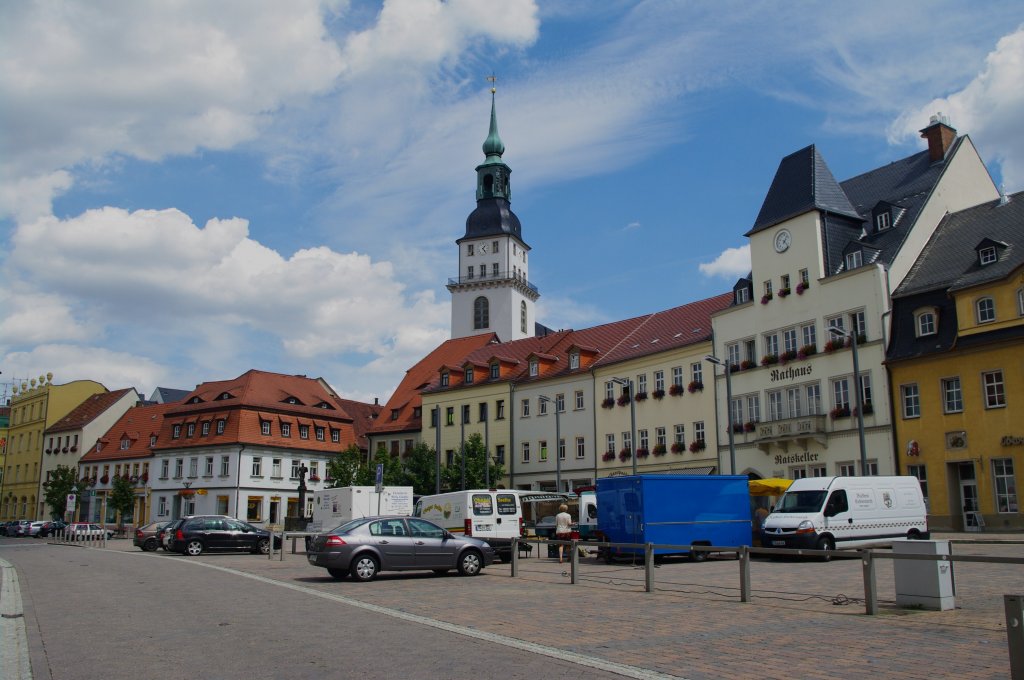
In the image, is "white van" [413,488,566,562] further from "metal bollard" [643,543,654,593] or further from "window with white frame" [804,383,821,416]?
"window with white frame" [804,383,821,416]

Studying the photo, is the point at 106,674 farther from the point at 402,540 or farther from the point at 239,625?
the point at 402,540

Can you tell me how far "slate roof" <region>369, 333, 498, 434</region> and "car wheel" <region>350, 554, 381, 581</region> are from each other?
46.9m

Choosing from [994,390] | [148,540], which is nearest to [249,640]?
[994,390]

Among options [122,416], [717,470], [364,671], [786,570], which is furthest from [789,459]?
[122,416]

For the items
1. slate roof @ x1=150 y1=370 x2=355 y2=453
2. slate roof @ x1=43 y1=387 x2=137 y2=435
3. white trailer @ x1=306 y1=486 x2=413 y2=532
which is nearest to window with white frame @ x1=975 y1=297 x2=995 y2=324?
white trailer @ x1=306 y1=486 x2=413 y2=532

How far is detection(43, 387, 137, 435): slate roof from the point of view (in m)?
89.9

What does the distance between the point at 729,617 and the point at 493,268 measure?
264 feet

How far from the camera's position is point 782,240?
43.5 metres

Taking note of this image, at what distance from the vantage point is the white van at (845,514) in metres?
24.7

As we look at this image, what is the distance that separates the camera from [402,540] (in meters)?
21.1

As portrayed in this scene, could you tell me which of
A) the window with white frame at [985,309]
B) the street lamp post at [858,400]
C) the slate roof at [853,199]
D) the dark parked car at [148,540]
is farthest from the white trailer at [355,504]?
the window with white frame at [985,309]

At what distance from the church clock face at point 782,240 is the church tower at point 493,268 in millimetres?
47790

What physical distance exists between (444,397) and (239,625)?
2074 inches

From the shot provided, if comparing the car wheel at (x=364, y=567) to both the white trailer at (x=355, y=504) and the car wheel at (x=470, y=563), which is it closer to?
the car wheel at (x=470, y=563)
